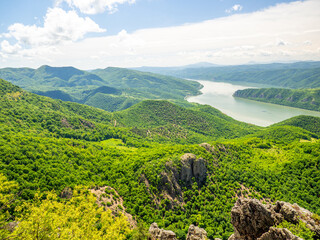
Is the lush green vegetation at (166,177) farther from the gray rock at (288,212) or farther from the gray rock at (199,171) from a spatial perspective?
the gray rock at (288,212)

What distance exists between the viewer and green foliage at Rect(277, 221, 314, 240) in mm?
25469

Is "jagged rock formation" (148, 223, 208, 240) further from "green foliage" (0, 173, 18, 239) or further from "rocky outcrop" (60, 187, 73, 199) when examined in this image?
"rocky outcrop" (60, 187, 73, 199)

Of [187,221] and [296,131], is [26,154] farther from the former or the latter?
[296,131]

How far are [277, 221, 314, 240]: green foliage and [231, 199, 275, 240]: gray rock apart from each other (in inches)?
93.6

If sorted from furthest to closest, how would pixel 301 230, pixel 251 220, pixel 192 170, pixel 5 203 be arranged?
pixel 192 170
pixel 251 220
pixel 301 230
pixel 5 203

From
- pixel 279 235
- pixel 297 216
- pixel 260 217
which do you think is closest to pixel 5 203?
pixel 279 235

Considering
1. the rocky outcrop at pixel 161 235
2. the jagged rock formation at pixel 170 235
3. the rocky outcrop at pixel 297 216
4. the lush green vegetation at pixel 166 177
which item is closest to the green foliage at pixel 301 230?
the rocky outcrop at pixel 297 216

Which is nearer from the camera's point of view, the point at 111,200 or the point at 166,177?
the point at 111,200

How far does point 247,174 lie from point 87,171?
61315 millimetres

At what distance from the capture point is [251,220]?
32406 mm

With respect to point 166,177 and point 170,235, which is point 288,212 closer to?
point 170,235

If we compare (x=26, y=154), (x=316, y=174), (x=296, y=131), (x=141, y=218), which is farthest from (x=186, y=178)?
(x=296, y=131)

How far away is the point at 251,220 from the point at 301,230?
25.6 ft

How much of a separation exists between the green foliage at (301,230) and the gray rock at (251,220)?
2.38 meters
